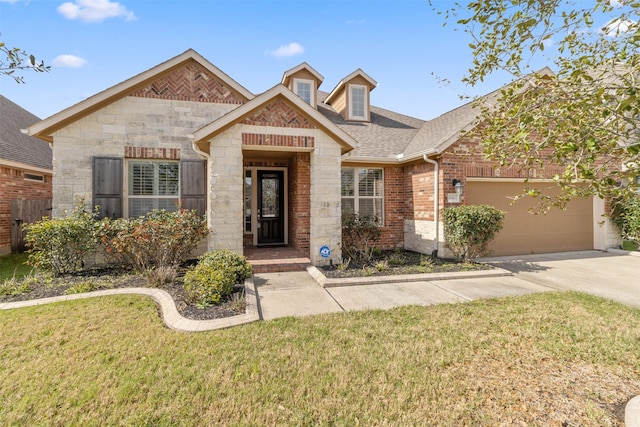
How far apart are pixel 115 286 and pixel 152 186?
3214mm

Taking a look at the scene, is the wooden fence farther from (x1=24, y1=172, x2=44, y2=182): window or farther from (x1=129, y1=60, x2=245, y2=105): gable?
(x1=129, y1=60, x2=245, y2=105): gable

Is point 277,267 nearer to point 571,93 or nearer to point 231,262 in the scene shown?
point 231,262

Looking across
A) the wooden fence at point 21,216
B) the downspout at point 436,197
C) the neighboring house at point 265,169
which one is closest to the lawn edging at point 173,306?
the neighboring house at point 265,169

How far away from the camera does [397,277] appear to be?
21.9 ft

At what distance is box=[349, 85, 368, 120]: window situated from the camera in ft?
41.4

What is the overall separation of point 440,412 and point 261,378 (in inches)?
65.6

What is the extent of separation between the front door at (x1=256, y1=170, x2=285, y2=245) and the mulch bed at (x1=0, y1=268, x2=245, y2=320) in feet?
12.5

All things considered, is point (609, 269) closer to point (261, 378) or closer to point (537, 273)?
point (537, 273)

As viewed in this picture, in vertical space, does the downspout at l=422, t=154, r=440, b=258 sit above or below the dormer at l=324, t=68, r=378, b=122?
below

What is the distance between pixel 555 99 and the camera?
282 centimetres

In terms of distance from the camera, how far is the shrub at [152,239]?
6.69 m

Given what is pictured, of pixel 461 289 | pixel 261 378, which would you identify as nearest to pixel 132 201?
pixel 261 378

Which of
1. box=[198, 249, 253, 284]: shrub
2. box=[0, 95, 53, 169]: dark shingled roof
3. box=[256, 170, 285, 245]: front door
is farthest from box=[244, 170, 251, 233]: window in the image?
box=[0, 95, 53, 169]: dark shingled roof

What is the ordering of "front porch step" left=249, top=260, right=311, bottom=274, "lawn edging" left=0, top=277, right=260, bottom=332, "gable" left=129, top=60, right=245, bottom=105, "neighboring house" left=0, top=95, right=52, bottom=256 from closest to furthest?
1. "lawn edging" left=0, top=277, right=260, bottom=332
2. "front porch step" left=249, top=260, right=311, bottom=274
3. "gable" left=129, top=60, right=245, bottom=105
4. "neighboring house" left=0, top=95, right=52, bottom=256
